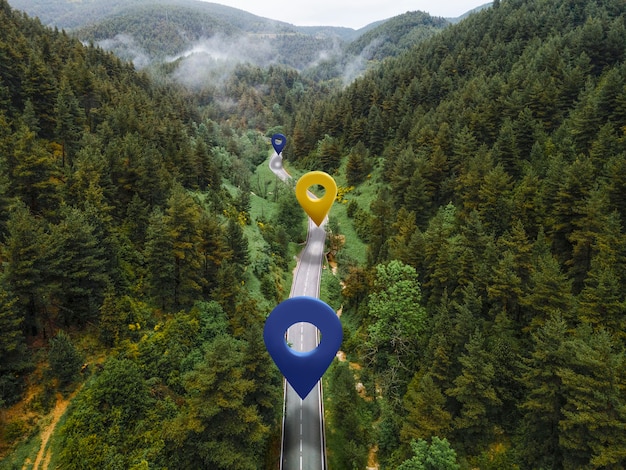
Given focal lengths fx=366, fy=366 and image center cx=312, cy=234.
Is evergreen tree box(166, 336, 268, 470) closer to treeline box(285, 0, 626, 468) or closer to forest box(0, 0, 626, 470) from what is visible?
forest box(0, 0, 626, 470)

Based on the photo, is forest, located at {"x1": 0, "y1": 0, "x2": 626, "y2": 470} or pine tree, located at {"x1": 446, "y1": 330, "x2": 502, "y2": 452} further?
pine tree, located at {"x1": 446, "y1": 330, "x2": 502, "y2": 452}

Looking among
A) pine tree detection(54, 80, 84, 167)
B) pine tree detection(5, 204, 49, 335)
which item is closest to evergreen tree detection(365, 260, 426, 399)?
pine tree detection(5, 204, 49, 335)

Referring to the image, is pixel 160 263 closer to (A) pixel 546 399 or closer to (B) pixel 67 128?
(B) pixel 67 128

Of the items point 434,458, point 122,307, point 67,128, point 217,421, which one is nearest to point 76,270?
point 122,307

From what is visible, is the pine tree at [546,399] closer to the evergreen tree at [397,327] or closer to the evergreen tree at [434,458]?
the evergreen tree at [434,458]

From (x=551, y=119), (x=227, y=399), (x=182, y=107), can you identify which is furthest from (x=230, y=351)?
(x=182, y=107)

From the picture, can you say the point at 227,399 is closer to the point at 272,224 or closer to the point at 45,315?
the point at 45,315
